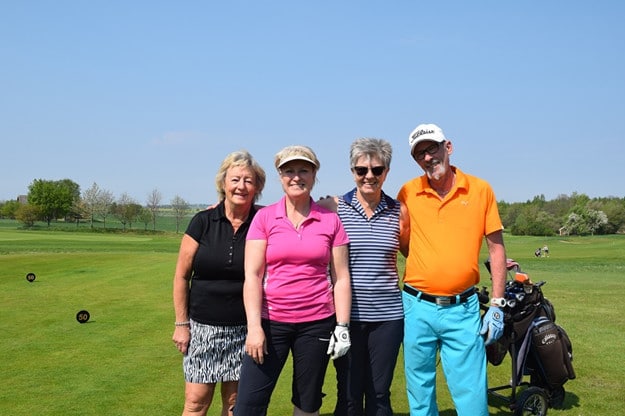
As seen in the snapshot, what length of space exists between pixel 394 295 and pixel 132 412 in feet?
9.05

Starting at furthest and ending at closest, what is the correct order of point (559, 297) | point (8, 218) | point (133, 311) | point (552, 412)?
point (8, 218)
point (559, 297)
point (133, 311)
point (552, 412)

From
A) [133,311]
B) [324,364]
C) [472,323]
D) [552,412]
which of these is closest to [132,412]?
[324,364]

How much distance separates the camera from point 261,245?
11.0ft

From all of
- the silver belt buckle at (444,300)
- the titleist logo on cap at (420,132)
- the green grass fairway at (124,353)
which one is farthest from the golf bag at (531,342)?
the titleist logo on cap at (420,132)

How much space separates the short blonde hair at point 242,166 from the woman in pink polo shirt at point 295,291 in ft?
1.44

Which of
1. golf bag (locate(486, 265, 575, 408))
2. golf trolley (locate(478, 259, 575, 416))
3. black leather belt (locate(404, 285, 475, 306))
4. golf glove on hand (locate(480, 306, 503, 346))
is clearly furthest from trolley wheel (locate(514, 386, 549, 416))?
black leather belt (locate(404, 285, 475, 306))

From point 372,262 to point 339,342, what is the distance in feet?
2.06

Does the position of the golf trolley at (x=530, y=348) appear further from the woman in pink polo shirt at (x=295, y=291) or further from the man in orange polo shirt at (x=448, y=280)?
the woman in pink polo shirt at (x=295, y=291)

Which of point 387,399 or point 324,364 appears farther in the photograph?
point 387,399

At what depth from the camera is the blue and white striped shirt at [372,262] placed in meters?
3.65

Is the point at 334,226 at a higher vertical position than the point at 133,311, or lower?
higher

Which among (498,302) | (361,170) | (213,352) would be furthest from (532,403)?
(213,352)

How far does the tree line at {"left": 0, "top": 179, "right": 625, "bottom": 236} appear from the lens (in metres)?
78.5

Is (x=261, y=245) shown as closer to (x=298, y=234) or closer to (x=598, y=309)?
(x=298, y=234)
